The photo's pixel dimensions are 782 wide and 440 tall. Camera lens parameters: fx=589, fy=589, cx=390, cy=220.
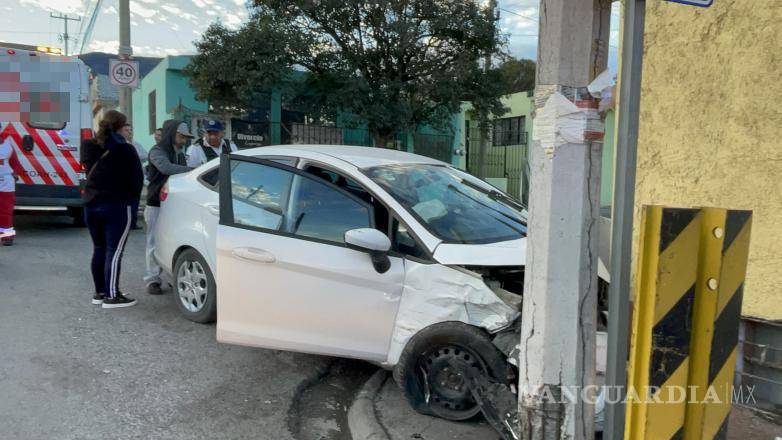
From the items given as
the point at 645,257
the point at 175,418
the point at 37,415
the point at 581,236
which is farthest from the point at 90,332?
the point at 645,257

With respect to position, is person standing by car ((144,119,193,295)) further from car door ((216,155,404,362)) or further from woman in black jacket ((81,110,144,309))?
car door ((216,155,404,362))

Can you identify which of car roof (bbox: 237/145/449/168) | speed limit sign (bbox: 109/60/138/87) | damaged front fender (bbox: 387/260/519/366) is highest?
speed limit sign (bbox: 109/60/138/87)

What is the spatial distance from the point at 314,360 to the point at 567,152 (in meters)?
2.82

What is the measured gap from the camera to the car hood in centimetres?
342

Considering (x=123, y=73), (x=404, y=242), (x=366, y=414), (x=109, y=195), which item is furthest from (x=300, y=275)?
(x=123, y=73)

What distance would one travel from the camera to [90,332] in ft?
16.0

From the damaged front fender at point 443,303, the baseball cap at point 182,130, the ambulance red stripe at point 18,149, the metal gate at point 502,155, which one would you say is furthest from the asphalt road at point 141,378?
the metal gate at point 502,155

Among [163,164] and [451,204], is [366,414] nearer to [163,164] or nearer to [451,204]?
[451,204]

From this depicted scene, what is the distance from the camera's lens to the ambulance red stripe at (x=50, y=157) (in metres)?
8.60

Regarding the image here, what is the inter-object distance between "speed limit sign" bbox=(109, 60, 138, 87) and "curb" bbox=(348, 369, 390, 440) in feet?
29.9

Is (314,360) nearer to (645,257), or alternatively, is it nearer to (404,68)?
(645,257)

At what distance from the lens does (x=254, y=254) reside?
3928 mm

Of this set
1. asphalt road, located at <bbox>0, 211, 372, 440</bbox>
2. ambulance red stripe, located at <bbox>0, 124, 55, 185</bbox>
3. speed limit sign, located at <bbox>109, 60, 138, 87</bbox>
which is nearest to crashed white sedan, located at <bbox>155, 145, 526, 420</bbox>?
asphalt road, located at <bbox>0, 211, 372, 440</bbox>

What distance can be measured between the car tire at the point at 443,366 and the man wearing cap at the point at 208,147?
13.4ft
